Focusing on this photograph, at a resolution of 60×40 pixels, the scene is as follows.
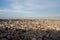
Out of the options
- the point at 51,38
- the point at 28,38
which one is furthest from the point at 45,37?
the point at 28,38

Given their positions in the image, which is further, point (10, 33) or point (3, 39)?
point (10, 33)

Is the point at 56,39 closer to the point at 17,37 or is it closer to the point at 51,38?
the point at 51,38

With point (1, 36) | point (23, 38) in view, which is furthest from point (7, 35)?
point (23, 38)

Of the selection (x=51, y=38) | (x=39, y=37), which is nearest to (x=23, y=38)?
(x=39, y=37)

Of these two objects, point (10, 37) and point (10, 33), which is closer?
point (10, 37)

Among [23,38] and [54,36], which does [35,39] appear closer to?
[23,38]

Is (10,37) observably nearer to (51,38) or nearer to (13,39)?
(13,39)

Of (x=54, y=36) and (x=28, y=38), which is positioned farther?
(x=54, y=36)
